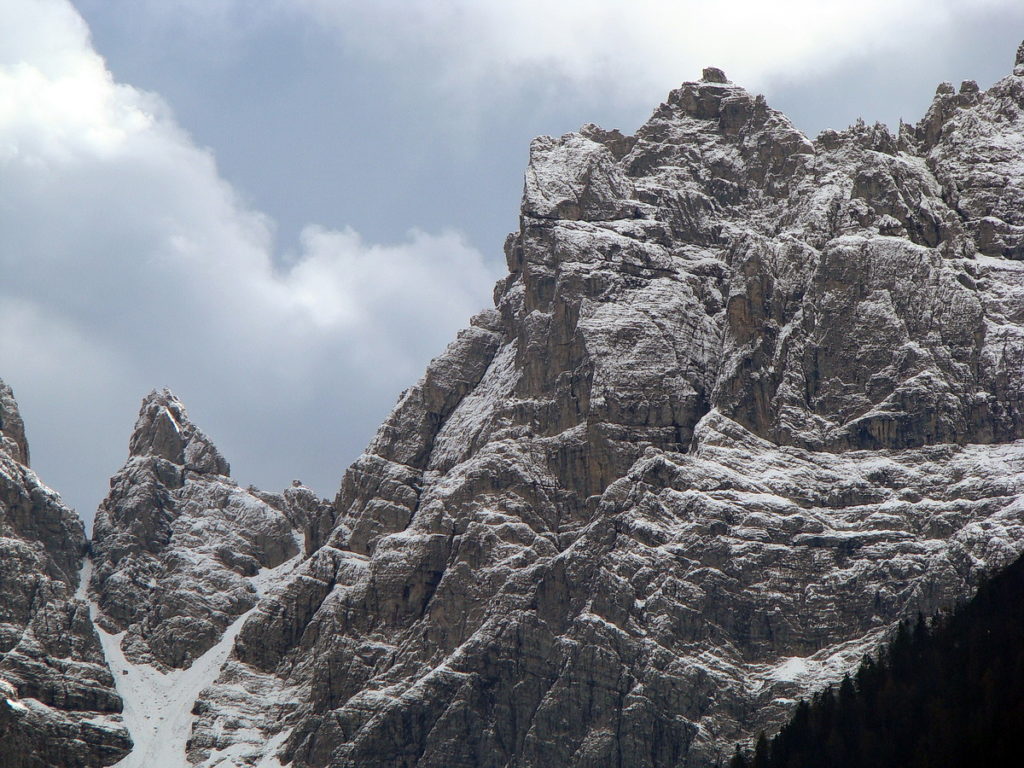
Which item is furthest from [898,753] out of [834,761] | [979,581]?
[979,581]

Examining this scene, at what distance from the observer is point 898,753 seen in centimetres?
15962

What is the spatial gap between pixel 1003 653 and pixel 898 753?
10.4m

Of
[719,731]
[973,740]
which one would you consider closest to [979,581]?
[719,731]

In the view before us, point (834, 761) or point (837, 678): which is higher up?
point (837, 678)

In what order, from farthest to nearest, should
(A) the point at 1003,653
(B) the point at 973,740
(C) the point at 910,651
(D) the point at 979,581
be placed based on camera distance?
(D) the point at 979,581 → (C) the point at 910,651 → (A) the point at 1003,653 → (B) the point at 973,740

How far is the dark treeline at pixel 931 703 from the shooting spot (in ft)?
490

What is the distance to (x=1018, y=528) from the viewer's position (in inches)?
7830

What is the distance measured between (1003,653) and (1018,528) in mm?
Result: 42024

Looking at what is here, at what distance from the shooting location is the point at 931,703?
161m

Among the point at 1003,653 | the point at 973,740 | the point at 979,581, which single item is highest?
the point at 979,581

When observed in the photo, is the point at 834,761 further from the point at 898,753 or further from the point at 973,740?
the point at 973,740

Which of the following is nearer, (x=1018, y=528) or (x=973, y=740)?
(x=973, y=740)

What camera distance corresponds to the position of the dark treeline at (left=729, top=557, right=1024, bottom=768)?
490 feet

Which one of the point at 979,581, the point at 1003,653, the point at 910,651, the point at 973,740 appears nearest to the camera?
the point at 973,740
